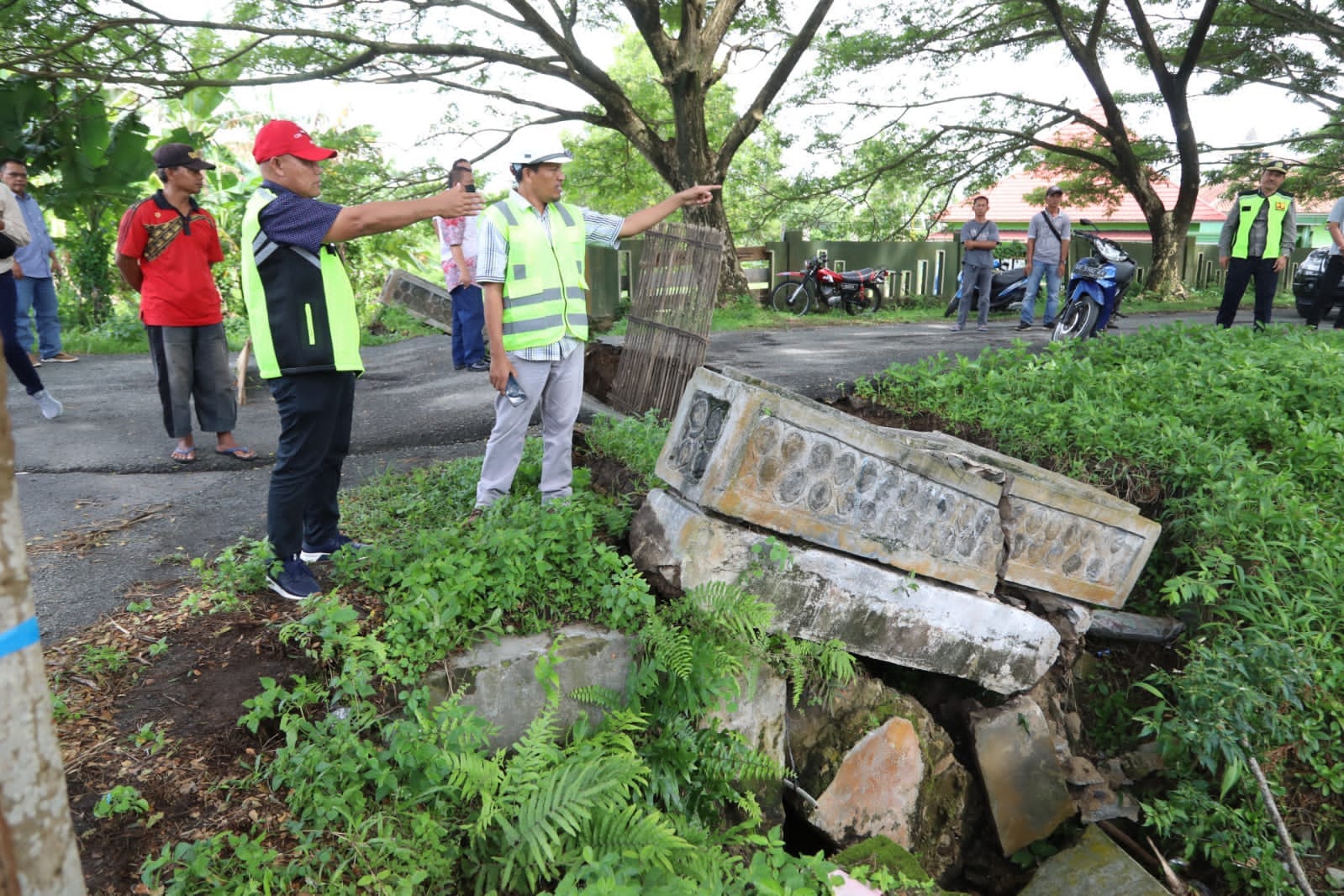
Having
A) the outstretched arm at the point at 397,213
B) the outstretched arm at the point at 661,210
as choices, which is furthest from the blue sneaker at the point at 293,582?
the outstretched arm at the point at 661,210

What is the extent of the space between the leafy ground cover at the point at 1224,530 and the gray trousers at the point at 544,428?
9.58 ft

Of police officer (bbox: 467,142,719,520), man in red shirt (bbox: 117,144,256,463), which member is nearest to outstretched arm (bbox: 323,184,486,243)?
police officer (bbox: 467,142,719,520)

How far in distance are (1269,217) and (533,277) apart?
8.30 meters

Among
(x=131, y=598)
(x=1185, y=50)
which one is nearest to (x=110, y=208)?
(x=131, y=598)


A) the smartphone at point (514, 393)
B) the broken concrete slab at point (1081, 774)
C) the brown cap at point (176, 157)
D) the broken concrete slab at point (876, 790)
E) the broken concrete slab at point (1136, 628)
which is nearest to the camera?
the broken concrete slab at point (876, 790)

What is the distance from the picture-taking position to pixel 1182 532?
16.0ft

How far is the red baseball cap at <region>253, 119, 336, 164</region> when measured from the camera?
3371 millimetres

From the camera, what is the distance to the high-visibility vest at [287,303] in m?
3.44

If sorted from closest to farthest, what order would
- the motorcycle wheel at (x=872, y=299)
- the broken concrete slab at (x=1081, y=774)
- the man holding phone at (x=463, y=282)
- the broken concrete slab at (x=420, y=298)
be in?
1. the broken concrete slab at (x=1081, y=774)
2. the man holding phone at (x=463, y=282)
3. the broken concrete slab at (x=420, y=298)
4. the motorcycle wheel at (x=872, y=299)

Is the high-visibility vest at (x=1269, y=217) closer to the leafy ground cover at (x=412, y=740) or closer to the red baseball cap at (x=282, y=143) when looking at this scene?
the leafy ground cover at (x=412, y=740)

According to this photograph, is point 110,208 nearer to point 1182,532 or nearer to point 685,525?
point 685,525

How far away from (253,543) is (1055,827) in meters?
4.05

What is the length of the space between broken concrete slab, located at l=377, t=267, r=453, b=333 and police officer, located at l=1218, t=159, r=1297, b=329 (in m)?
9.33

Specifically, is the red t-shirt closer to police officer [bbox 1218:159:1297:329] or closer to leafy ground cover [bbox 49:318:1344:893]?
leafy ground cover [bbox 49:318:1344:893]
